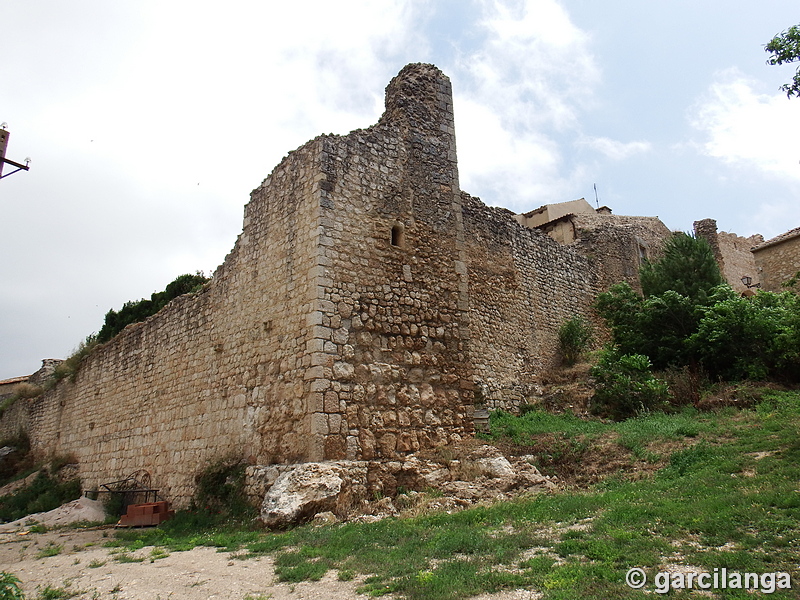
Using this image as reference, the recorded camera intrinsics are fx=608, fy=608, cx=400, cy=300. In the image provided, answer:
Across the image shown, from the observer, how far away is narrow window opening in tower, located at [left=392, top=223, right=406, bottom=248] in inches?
429

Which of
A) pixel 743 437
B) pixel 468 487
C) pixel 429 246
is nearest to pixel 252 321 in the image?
pixel 429 246

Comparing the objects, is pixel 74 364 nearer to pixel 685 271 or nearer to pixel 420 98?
pixel 420 98

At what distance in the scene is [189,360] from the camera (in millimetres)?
12727

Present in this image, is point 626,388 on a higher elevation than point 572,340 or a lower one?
lower

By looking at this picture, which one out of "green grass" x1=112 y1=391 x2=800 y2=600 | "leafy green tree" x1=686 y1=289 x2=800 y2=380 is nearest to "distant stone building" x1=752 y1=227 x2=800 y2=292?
"leafy green tree" x1=686 y1=289 x2=800 y2=380

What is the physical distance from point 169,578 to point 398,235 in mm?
6706

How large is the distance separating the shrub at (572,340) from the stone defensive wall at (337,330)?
197 cm

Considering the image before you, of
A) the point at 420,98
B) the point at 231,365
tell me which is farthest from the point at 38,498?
the point at 420,98

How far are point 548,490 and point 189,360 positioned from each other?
7801 millimetres

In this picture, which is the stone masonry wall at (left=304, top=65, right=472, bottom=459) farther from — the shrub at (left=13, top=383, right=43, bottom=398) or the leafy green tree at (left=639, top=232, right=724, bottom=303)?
the shrub at (left=13, top=383, right=43, bottom=398)

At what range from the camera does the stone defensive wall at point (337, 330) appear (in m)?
9.46

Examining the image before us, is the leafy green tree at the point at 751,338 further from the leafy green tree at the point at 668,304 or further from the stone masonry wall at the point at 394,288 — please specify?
the stone masonry wall at the point at 394,288

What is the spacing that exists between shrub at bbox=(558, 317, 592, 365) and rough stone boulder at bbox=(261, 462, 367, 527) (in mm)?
9512

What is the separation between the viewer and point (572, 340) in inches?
656
